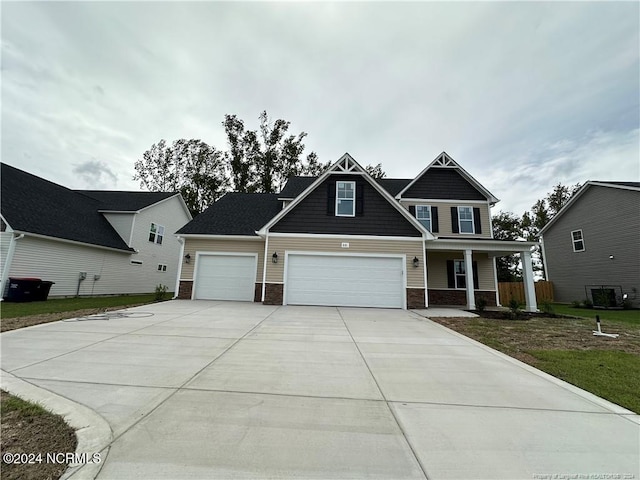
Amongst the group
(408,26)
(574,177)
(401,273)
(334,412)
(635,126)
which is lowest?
A: (334,412)

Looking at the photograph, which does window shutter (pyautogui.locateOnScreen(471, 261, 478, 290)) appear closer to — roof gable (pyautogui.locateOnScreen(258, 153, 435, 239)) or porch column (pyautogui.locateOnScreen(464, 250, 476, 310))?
porch column (pyautogui.locateOnScreen(464, 250, 476, 310))

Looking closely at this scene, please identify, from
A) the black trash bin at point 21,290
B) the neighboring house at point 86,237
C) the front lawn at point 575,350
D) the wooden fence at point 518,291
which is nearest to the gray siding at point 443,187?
the wooden fence at point 518,291

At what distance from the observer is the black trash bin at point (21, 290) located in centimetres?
1106

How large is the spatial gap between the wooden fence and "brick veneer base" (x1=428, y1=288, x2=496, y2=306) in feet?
16.0

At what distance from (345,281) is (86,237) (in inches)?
551

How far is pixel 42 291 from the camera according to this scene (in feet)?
39.0

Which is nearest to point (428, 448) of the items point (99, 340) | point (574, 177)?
point (99, 340)

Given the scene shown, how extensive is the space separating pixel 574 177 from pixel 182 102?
106 ft

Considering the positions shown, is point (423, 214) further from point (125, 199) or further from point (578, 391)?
point (125, 199)

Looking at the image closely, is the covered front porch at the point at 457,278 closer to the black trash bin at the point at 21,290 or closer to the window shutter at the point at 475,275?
the window shutter at the point at 475,275

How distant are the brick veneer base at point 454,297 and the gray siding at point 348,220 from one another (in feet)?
13.9

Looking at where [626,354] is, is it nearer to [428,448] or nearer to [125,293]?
[428,448]

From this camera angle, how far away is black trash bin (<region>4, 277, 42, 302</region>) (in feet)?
36.3

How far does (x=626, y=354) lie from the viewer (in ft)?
16.5
